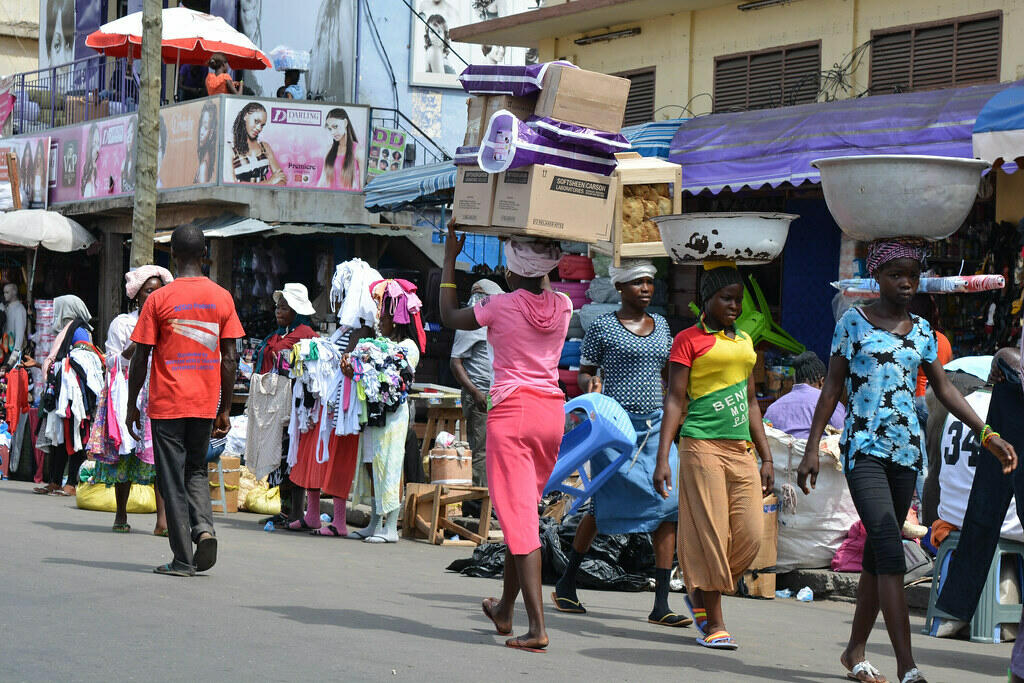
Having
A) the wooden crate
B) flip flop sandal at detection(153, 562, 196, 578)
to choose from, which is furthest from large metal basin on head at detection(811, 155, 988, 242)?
flip flop sandal at detection(153, 562, 196, 578)

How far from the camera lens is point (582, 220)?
7.29 m

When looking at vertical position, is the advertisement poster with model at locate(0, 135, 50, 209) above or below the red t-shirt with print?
above

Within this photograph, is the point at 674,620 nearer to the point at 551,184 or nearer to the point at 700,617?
the point at 700,617

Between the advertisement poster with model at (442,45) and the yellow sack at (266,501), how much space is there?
11.6 meters

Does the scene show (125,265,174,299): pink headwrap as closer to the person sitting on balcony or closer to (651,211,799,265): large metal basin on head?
(651,211,799,265): large metal basin on head

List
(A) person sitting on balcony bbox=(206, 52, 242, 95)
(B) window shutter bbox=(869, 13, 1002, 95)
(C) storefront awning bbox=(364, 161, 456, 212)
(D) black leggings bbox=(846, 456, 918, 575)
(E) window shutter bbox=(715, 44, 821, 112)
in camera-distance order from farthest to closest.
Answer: (A) person sitting on balcony bbox=(206, 52, 242, 95), (C) storefront awning bbox=(364, 161, 456, 212), (E) window shutter bbox=(715, 44, 821, 112), (B) window shutter bbox=(869, 13, 1002, 95), (D) black leggings bbox=(846, 456, 918, 575)

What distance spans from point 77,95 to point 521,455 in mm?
22651

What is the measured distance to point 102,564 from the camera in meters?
9.10

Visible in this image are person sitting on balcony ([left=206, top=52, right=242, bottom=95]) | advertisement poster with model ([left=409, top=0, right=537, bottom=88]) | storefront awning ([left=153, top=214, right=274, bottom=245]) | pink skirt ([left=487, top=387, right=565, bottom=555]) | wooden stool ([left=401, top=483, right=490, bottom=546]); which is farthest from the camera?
advertisement poster with model ([left=409, top=0, right=537, bottom=88])

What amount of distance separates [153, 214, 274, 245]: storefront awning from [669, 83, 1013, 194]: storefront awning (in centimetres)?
681

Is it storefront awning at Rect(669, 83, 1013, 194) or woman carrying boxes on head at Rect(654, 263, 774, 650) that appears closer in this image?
woman carrying boxes on head at Rect(654, 263, 774, 650)

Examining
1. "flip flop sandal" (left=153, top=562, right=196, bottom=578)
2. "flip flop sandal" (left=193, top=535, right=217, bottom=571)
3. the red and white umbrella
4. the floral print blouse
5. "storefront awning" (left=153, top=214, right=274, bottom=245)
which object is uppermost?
the red and white umbrella

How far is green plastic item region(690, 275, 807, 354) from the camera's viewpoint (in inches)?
594

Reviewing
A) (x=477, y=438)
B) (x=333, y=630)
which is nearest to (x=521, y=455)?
(x=333, y=630)
